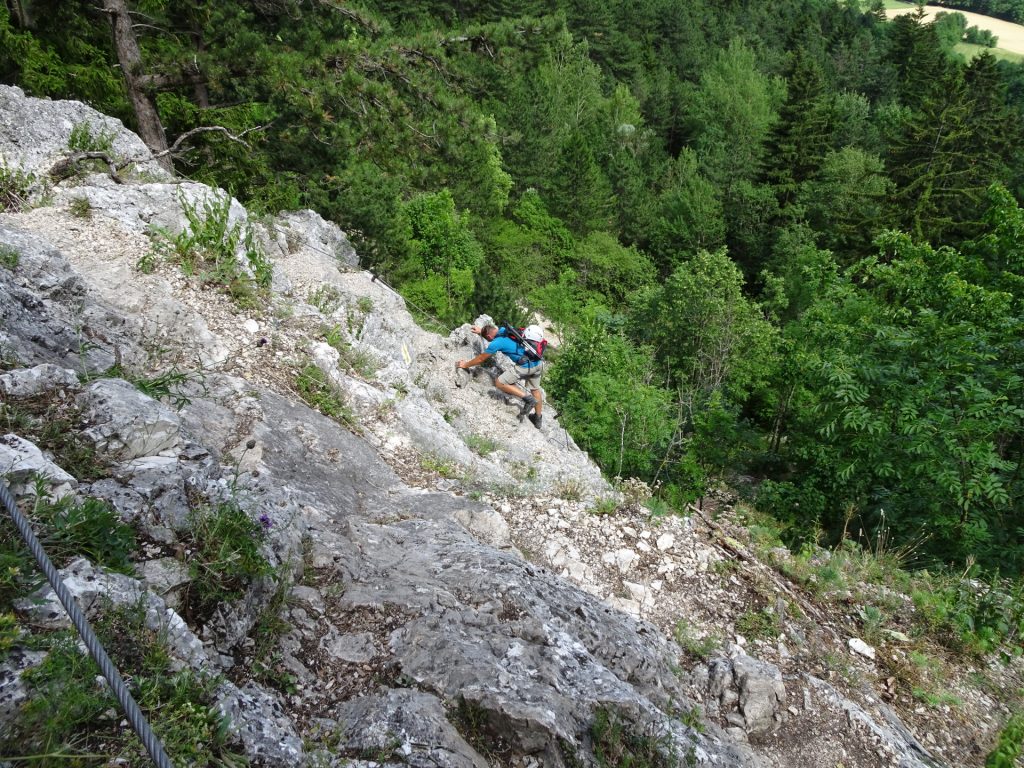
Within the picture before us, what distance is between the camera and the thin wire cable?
175 cm

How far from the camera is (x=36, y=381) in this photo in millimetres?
3238

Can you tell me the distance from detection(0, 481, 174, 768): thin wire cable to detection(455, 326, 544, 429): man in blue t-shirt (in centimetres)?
707

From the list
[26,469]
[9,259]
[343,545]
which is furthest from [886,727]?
[9,259]

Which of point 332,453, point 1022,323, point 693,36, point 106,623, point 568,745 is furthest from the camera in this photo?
point 693,36

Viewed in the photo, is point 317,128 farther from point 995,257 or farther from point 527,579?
point 995,257

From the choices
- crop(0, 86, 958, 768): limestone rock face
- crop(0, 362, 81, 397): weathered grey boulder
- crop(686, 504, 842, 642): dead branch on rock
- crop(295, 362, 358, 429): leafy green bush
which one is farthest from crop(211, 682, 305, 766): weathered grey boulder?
crop(686, 504, 842, 642): dead branch on rock

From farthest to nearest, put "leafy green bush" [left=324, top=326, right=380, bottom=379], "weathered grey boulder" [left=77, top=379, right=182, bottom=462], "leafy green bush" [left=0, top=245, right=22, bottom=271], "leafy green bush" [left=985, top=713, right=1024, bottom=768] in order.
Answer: "leafy green bush" [left=324, top=326, right=380, bottom=379], "leafy green bush" [left=0, top=245, right=22, bottom=271], "leafy green bush" [left=985, top=713, right=1024, bottom=768], "weathered grey boulder" [left=77, top=379, right=182, bottom=462]

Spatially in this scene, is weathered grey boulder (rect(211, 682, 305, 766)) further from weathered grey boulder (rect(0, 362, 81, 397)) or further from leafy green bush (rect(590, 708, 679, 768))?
weathered grey boulder (rect(0, 362, 81, 397))

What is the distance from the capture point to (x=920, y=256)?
12.0 m

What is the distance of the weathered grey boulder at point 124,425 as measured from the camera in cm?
313

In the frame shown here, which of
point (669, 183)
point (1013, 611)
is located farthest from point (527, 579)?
point (669, 183)

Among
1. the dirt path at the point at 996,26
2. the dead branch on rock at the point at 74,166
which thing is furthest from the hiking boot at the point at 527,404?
the dirt path at the point at 996,26

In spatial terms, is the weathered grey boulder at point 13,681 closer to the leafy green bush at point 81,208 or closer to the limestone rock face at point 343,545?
the limestone rock face at point 343,545

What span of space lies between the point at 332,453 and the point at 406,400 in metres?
1.79
